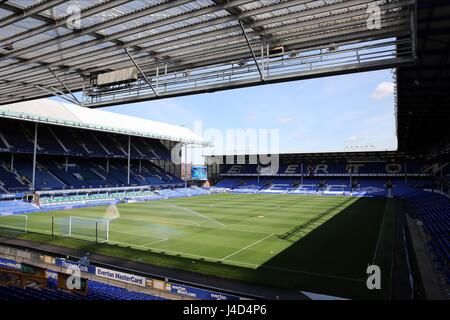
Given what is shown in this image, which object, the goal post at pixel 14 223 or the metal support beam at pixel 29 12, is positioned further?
the goal post at pixel 14 223

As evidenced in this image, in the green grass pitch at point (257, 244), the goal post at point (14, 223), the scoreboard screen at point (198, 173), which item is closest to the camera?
the green grass pitch at point (257, 244)

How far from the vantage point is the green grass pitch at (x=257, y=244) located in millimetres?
11969

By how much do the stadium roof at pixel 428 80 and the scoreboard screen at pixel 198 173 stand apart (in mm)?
39504

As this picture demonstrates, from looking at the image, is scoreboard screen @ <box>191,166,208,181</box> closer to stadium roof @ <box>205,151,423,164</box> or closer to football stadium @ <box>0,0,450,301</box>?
stadium roof @ <box>205,151,423,164</box>

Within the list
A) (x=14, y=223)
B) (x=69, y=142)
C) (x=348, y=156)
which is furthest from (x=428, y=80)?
(x=348, y=156)

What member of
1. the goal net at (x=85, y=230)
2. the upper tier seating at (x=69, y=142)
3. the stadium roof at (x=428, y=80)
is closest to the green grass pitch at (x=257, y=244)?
the goal net at (x=85, y=230)

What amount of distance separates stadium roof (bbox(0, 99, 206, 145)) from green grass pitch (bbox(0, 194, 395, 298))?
13.9 meters

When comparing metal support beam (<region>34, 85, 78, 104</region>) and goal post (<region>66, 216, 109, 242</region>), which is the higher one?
metal support beam (<region>34, 85, 78, 104</region>)

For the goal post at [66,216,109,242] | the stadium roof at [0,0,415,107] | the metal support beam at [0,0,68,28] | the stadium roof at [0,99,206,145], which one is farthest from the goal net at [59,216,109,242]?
the stadium roof at [0,99,206,145]

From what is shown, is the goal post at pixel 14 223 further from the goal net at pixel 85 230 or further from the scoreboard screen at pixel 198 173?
the scoreboard screen at pixel 198 173

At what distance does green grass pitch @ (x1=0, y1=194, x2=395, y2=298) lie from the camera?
12.0 metres

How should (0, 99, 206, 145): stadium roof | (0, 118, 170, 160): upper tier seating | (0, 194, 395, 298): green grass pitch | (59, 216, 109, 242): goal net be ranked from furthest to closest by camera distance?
(0, 118, 170, 160): upper tier seating < (0, 99, 206, 145): stadium roof < (59, 216, 109, 242): goal net < (0, 194, 395, 298): green grass pitch

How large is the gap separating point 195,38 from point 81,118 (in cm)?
4227

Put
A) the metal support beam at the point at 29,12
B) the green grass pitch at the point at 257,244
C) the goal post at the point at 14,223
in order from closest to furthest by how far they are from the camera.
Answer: the metal support beam at the point at 29,12, the green grass pitch at the point at 257,244, the goal post at the point at 14,223
